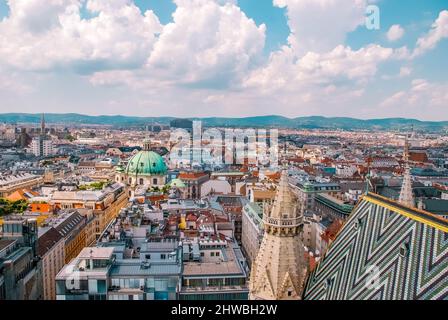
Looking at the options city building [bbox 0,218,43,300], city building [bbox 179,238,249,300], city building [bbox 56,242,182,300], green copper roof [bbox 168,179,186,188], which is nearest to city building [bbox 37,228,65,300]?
city building [bbox 0,218,43,300]

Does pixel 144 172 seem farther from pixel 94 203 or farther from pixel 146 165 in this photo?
pixel 94 203

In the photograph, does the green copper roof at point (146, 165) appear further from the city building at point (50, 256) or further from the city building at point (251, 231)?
the city building at point (50, 256)

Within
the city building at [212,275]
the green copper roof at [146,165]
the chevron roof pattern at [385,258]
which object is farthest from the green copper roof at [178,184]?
the chevron roof pattern at [385,258]

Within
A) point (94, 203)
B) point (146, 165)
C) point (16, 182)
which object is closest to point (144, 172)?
point (146, 165)

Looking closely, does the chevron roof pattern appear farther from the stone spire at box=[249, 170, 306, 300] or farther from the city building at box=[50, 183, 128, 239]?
the city building at box=[50, 183, 128, 239]

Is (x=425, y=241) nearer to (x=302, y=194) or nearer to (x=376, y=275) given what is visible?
(x=376, y=275)

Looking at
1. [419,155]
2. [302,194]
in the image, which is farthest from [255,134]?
[302,194]
